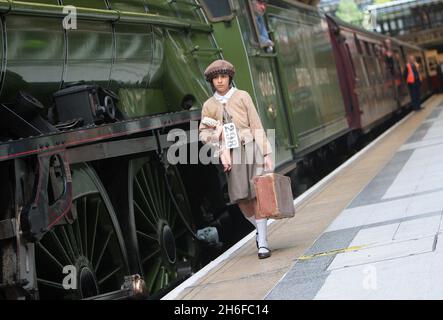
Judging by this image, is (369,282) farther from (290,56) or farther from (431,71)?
(431,71)

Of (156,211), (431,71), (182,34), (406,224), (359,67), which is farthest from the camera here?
(431,71)

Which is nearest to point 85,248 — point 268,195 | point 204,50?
point 268,195

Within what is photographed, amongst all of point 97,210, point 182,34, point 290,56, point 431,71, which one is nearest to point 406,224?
point 97,210

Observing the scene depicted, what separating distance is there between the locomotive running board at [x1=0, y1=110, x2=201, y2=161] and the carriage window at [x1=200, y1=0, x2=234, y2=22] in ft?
8.31

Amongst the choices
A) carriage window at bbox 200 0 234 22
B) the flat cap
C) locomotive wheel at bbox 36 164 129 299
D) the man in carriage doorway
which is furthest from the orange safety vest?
locomotive wheel at bbox 36 164 129 299

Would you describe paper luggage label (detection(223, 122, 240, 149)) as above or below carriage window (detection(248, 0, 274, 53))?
below

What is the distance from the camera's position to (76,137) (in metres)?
5.56

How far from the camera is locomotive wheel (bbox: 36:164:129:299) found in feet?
19.0

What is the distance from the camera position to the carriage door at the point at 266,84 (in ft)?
32.0

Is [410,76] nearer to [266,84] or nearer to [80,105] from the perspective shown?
[266,84]

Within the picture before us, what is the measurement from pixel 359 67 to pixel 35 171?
15.8m

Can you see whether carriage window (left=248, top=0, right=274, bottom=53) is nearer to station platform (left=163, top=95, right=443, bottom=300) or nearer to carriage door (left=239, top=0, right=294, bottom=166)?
carriage door (left=239, top=0, right=294, bottom=166)

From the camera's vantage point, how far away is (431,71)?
176 ft

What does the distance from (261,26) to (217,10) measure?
125 cm
